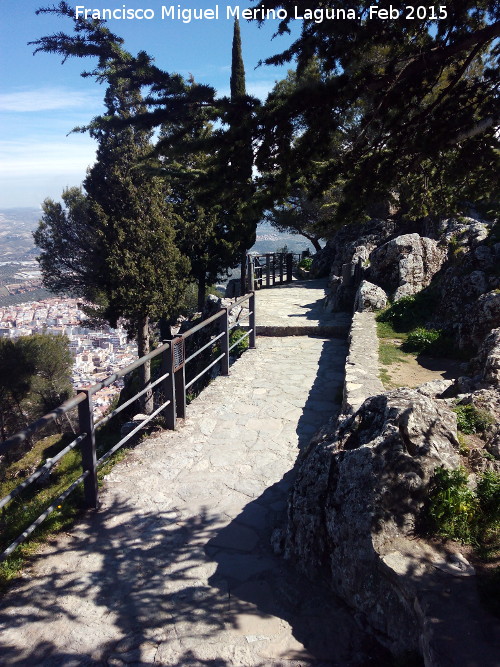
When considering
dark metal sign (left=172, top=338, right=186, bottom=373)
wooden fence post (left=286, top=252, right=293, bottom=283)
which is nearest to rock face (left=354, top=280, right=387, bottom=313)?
dark metal sign (left=172, top=338, right=186, bottom=373)

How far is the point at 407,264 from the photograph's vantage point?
1173 centimetres

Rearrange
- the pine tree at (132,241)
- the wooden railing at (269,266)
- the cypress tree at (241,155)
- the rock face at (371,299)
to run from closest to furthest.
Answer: the cypress tree at (241,155), the rock face at (371,299), the pine tree at (132,241), the wooden railing at (269,266)

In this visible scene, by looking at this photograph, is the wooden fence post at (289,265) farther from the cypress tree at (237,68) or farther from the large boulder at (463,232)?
the large boulder at (463,232)

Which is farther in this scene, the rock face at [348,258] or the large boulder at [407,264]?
the rock face at [348,258]

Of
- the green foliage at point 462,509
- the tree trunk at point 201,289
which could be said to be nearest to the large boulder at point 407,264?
Result: the green foliage at point 462,509

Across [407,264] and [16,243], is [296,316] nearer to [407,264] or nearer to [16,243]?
[407,264]

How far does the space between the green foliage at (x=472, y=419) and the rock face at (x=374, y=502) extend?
0.67 ft

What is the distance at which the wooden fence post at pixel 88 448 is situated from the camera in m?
3.84

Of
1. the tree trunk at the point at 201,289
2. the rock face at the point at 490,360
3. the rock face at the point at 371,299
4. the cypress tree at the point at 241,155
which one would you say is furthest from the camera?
the tree trunk at the point at 201,289

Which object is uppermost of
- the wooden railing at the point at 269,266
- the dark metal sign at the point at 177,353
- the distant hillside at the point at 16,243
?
the distant hillside at the point at 16,243

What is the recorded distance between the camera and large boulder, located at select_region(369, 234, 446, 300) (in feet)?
38.0

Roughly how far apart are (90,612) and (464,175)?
4.97 meters

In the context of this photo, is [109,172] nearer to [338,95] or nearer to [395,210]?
[395,210]

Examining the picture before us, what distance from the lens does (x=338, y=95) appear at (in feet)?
Result: 11.6
